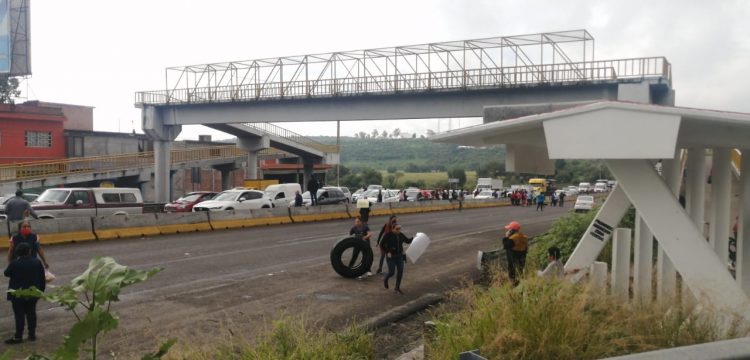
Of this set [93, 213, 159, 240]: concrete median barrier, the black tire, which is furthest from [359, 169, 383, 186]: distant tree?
the black tire

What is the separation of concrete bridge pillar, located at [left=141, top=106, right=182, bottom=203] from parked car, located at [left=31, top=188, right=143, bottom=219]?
2027 cm

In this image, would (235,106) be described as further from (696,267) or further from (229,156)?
(696,267)

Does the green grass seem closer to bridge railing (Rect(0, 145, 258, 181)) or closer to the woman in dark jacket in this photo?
the woman in dark jacket

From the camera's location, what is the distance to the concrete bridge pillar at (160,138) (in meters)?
45.3

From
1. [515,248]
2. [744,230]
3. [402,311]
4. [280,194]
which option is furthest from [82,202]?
[744,230]

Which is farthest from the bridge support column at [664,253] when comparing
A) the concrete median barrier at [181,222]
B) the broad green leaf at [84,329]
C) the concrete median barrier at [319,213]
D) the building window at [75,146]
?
the building window at [75,146]

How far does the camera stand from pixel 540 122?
25.8 ft

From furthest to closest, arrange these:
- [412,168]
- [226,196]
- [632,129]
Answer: [412,168], [226,196], [632,129]

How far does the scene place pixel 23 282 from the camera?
8.74 metres

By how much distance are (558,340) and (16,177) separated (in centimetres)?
4304

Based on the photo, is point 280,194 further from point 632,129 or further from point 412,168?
point 412,168

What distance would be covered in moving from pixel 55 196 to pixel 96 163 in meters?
27.7

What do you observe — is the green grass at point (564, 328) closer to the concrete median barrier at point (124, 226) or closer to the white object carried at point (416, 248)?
the white object carried at point (416, 248)

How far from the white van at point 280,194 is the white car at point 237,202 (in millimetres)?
1271
